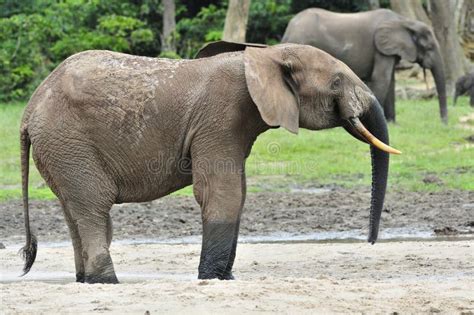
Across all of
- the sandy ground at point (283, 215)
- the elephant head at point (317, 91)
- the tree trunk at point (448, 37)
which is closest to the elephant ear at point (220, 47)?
the elephant head at point (317, 91)

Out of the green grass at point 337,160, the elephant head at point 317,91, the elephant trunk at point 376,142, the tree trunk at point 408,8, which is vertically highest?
the elephant head at point 317,91

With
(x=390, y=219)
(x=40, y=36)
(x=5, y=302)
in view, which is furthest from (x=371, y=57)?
(x=5, y=302)

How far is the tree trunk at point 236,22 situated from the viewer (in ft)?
80.0

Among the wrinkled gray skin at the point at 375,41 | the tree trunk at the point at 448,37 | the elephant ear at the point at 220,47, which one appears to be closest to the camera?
the elephant ear at the point at 220,47

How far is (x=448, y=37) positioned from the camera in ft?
93.0

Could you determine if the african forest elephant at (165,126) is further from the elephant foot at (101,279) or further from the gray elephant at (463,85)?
the gray elephant at (463,85)

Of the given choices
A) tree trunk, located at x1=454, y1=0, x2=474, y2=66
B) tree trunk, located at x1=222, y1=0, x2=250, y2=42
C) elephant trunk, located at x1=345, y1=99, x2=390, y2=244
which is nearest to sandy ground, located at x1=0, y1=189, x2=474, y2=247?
elephant trunk, located at x1=345, y1=99, x2=390, y2=244

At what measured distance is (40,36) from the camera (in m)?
27.1

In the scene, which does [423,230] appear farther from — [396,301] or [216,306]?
[216,306]

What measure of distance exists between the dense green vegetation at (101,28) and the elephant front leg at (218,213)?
57.1 feet

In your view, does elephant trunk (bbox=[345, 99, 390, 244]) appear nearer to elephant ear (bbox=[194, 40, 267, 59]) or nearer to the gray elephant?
elephant ear (bbox=[194, 40, 267, 59])

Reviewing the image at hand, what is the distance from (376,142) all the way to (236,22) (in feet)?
51.0

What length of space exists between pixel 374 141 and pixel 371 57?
15364 mm

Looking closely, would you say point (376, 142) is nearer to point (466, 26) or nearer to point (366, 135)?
point (366, 135)
